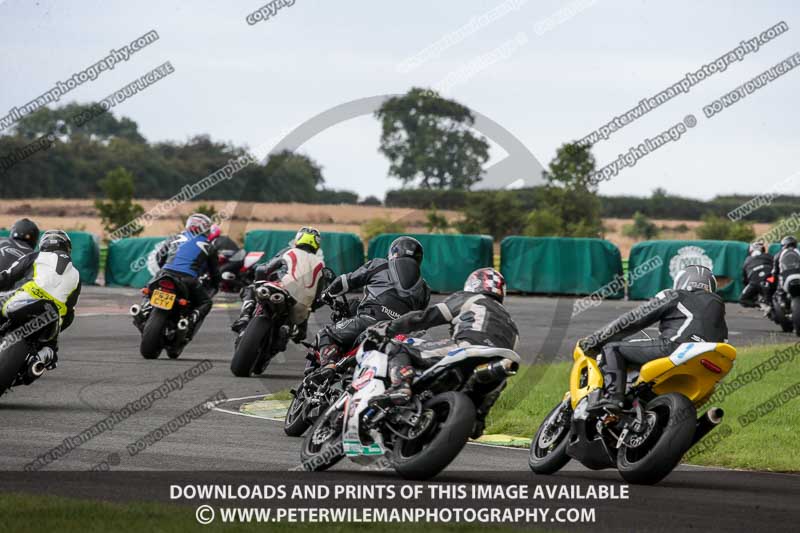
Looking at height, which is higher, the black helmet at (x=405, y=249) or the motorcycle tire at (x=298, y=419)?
the black helmet at (x=405, y=249)

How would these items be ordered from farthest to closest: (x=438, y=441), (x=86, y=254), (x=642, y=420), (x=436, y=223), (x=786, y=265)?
(x=436, y=223) < (x=86, y=254) < (x=786, y=265) < (x=642, y=420) < (x=438, y=441)

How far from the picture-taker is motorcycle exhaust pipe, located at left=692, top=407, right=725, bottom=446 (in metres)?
9.36

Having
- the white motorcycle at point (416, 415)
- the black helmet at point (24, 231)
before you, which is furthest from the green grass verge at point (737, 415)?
the black helmet at point (24, 231)

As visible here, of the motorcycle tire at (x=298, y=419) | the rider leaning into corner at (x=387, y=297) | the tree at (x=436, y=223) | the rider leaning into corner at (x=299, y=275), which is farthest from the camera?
the tree at (x=436, y=223)

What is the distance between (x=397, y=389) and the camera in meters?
9.20

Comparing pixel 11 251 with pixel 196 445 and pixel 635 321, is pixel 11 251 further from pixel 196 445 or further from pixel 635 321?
pixel 635 321

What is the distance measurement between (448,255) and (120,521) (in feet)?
93.0

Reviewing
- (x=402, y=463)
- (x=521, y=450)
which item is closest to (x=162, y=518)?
(x=402, y=463)

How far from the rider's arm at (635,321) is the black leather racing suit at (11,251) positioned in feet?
21.8

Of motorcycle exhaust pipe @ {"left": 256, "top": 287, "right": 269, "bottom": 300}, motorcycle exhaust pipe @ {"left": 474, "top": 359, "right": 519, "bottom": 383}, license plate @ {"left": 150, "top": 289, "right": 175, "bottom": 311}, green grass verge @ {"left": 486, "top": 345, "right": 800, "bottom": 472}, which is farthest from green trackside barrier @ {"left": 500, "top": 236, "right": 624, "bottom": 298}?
motorcycle exhaust pipe @ {"left": 474, "top": 359, "right": 519, "bottom": 383}

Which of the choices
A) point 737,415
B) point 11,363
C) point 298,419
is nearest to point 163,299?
point 11,363

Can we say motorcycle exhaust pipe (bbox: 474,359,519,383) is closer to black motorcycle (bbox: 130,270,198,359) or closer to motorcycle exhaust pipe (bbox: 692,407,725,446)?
motorcycle exhaust pipe (bbox: 692,407,725,446)

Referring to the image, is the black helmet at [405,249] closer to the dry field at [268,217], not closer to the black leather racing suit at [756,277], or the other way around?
the black leather racing suit at [756,277]

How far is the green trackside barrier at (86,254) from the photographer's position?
3497 centimetres
